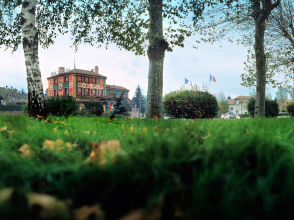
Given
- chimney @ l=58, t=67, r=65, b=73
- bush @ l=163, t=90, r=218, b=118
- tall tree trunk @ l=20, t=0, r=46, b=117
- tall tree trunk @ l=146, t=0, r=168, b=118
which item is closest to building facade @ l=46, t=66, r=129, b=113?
chimney @ l=58, t=67, r=65, b=73

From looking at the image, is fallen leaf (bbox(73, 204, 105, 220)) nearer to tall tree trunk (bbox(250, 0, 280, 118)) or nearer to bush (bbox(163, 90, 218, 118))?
tall tree trunk (bbox(250, 0, 280, 118))

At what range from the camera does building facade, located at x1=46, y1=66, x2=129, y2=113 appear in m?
40.5

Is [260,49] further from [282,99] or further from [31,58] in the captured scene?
[282,99]

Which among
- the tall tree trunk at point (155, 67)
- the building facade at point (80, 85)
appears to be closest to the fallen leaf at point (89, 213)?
the tall tree trunk at point (155, 67)

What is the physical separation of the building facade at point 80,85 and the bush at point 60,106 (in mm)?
28775

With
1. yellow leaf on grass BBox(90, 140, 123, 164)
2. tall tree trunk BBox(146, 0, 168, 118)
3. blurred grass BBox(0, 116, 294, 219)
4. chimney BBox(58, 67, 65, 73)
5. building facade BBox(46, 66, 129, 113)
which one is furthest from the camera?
chimney BBox(58, 67, 65, 73)

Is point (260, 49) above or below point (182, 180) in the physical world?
above

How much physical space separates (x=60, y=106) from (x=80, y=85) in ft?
113

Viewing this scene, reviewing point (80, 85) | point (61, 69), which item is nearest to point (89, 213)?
point (80, 85)

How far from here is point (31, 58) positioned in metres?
6.83

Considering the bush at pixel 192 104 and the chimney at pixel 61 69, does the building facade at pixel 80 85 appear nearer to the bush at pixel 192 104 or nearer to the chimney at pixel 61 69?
the chimney at pixel 61 69

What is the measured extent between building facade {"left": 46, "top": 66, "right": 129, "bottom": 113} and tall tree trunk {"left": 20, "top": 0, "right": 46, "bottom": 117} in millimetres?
31452

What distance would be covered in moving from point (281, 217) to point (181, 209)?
0.41 m

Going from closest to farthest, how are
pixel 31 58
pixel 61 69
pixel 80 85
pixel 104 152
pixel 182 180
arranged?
pixel 182 180 → pixel 104 152 → pixel 31 58 → pixel 80 85 → pixel 61 69
